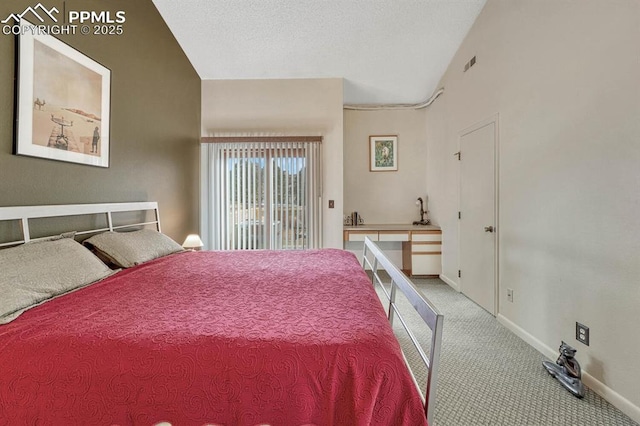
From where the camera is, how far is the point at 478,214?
334 cm

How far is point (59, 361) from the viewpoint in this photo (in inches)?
37.0

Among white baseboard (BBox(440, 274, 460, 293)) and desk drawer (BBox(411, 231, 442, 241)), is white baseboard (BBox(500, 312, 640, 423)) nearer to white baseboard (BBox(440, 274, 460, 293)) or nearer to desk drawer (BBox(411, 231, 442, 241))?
white baseboard (BBox(440, 274, 460, 293))

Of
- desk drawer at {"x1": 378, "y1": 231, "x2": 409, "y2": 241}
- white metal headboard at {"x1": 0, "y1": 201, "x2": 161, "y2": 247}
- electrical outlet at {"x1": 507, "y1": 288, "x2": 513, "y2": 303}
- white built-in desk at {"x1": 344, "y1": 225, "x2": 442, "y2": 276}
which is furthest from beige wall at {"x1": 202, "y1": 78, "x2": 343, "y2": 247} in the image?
electrical outlet at {"x1": 507, "y1": 288, "x2": 513, "y2": 303}

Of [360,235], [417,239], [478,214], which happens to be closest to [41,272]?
[360,235]

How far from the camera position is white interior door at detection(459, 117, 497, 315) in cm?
306

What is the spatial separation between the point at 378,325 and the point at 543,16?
279 cm

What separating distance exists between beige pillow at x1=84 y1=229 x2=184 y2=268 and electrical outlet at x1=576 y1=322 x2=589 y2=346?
10.2 feet

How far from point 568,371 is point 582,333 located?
273 millimetres

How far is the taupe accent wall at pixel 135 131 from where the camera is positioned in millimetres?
1773

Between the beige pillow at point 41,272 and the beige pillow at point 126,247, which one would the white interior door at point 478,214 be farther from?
the beige pillow at point 41,272

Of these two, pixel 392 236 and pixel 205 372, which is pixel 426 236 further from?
pixel 205 372

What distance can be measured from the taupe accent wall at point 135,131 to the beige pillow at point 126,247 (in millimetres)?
355

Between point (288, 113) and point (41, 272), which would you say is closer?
point (41, 272)

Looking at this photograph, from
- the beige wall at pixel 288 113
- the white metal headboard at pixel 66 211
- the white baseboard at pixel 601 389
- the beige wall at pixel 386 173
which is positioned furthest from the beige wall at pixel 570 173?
the white metal headboard at pixel 66 211
